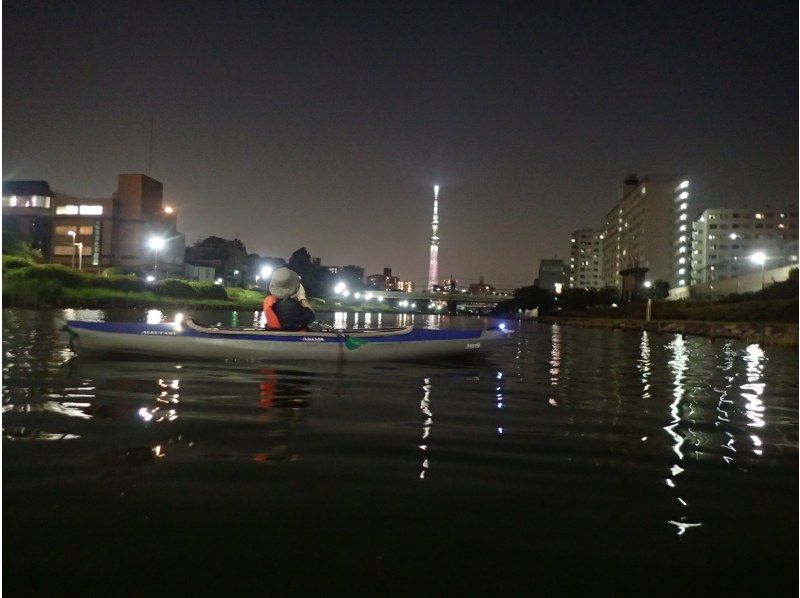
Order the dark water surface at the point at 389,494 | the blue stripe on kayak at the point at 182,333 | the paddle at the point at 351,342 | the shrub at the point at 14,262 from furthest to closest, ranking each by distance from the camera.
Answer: the shrub at the point at 14,262, the paddle at the point at 351,342, the blue stripe on kayak at the point at 182,333, the dark water surface at the point at 389,494

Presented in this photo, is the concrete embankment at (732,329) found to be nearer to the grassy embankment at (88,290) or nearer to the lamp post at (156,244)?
the grassy embankment at (88,290)

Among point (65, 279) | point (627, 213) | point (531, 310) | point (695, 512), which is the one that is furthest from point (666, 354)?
point (627, 213)

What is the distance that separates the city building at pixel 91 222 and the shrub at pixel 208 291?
1053 centimetres

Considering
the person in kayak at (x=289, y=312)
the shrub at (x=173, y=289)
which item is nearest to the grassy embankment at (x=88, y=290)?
the shrub at (x=173, y=289)

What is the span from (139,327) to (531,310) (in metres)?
115

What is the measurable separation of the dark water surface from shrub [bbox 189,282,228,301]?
252 feet

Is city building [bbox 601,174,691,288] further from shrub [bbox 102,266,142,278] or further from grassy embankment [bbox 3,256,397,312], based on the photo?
shrub [bbox 102,266,142,278]

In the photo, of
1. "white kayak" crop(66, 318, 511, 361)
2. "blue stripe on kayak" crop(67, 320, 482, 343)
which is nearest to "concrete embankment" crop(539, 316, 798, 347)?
"blue stripe on kayak" crop(67, 320, 482, 343)

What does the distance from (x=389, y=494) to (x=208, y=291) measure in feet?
279

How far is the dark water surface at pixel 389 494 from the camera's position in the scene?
3.64 meters

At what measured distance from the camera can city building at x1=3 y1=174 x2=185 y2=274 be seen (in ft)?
300

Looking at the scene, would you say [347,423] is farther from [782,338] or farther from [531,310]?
[531,310]

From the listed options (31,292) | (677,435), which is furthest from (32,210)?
(677,435)

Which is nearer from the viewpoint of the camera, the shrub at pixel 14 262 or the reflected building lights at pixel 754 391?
the reflected building lights at pixel 754 391
